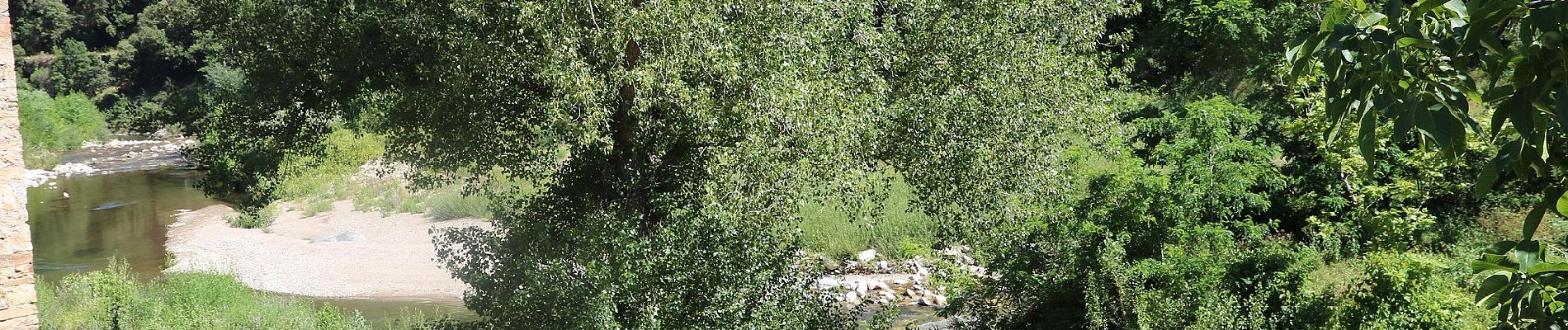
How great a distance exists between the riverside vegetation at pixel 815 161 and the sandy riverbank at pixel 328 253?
464cm

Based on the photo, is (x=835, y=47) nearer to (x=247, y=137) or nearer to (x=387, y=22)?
(x=387, y=22)

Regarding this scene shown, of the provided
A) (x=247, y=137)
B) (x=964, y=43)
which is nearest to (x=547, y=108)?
(x=964, y=43)

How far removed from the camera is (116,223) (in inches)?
850

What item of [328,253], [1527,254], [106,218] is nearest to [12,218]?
[1527,254]

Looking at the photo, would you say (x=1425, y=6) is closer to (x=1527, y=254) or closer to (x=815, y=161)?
(x=1527, y=254)

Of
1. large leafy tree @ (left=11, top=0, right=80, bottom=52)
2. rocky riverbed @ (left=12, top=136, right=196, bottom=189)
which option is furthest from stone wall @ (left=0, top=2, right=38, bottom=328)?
large leafy tree @ (left=11, top=0, right=80, bottom=52)

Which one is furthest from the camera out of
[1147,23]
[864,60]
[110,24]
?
[110,24]

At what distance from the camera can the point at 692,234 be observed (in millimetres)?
6895

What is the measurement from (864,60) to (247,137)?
508 centimetres

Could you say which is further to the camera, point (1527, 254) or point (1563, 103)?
point (1527, 254)

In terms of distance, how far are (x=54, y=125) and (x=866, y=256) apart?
29876mm

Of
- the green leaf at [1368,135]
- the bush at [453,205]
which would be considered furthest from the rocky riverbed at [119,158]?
the green leaf at [1368,135]

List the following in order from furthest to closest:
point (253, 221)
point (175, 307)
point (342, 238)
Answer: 1. point (253, 221)
2. point (342, 238)
3. point (175, 307)

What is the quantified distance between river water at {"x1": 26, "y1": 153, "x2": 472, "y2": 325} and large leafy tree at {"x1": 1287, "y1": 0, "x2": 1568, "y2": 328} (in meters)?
11.6
